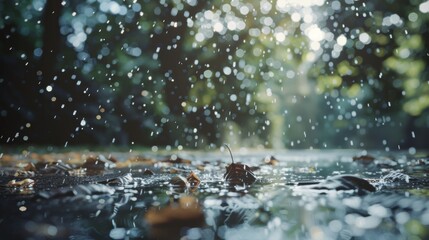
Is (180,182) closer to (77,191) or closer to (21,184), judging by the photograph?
(77,191)

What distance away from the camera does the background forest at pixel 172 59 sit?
1138 centimetres

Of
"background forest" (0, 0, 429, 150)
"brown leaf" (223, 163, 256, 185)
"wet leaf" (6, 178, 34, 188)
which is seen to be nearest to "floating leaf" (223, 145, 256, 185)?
"brown leaf" (223, 163, 256, 185)

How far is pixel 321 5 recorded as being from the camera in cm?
1119

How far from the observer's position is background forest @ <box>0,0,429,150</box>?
11.4 metres

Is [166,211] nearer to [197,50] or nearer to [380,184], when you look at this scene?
[380,184]

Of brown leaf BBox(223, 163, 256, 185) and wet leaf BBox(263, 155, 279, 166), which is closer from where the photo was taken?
brown leaf BBox(223, 163, 256, 185)

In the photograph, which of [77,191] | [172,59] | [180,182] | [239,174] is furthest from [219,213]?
[172,59]

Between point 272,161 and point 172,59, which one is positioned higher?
point 172,59

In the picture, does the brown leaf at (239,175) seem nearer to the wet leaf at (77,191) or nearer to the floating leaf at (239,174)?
the floating leaf at (239,174)

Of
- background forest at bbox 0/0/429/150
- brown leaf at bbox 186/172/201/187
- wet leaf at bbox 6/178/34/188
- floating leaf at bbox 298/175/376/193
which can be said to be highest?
background forest at bbox 0/0/429/150

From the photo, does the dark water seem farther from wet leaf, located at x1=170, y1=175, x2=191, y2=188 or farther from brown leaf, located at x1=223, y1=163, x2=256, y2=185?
brown leaf, located at x1=223, y1=163, x2=256, y2=185

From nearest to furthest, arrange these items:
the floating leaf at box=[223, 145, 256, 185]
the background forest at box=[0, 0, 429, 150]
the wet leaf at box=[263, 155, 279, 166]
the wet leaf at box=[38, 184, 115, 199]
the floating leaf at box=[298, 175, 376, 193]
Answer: the wet leaf at box=[38, 184, 115, 199], the floating leaf at box=[298, 175, 376, 193], the floating leaf at box=[223, 145, 256, 185], the wet leaf at box=[263, 155, 279, 166], the background forest at box=[0, 0, 429, 150]

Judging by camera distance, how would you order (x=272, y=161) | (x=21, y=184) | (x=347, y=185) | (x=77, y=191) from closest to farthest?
1. (x=77, y=191)
2. (x=347, y=185)
3. (x=21, y=184)
4. (x=272, y=161)

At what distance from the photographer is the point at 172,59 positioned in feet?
43.8
